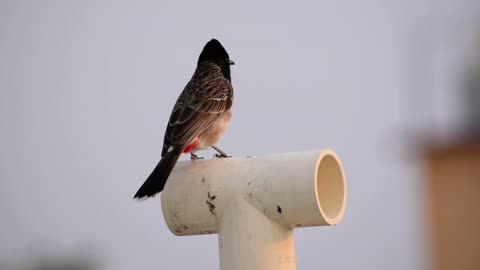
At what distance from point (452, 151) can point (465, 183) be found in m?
0.35

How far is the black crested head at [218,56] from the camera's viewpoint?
21.1 ft

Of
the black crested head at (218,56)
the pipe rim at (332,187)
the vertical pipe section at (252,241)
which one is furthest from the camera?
the black crested head at (218,56)

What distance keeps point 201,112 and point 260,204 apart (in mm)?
2147

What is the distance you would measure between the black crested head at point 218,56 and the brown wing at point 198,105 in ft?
0.24

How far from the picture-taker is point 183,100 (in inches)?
225

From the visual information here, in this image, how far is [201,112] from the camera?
553cm

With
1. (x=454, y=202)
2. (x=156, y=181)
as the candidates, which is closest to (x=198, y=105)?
(x=156, y=181)

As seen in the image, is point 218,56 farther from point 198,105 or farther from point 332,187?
point 332,187

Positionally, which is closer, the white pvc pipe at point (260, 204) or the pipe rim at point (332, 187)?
the white pvc pipe at point (260, 204)

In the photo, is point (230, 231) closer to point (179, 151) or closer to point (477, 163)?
point (179, 151)

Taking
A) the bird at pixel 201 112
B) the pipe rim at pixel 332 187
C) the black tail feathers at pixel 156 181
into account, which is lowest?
the pipe rim at pixel 332 187

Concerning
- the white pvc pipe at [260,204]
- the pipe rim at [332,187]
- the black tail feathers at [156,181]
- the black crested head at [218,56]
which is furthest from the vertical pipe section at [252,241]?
the black crested head at [218,56]

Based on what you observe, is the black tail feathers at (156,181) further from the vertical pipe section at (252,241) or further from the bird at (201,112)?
the vertical pipe section at (252,241)

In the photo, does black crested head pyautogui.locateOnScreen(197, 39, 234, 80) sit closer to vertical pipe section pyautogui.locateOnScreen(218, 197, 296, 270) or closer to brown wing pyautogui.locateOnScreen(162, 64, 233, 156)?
brown wing pyautogui.locateOnScreen(162, 64, 233, 156)
